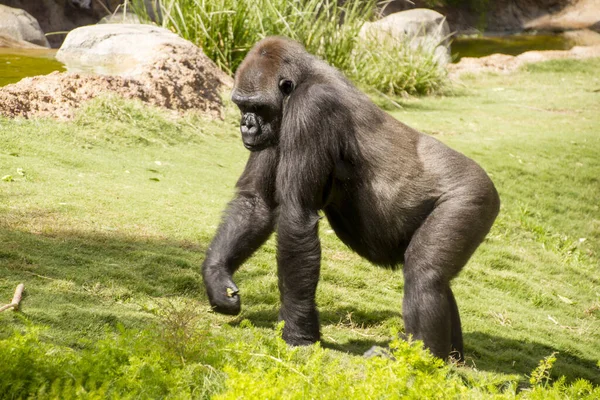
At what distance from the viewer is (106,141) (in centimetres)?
812

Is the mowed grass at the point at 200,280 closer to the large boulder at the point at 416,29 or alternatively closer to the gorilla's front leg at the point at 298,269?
the gorilla's front leg at the point at 298,269

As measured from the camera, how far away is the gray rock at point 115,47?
10.3m

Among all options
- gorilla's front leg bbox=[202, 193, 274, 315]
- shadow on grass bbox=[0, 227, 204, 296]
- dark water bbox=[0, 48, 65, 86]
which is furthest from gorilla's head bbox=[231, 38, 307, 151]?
dark water bbox=[0, 48, 65, 86]

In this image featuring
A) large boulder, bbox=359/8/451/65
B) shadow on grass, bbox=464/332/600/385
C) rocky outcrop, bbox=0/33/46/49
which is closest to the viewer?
shadow on grass, bbox=464/332/600/385

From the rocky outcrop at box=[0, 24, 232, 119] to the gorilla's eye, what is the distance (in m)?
4.29

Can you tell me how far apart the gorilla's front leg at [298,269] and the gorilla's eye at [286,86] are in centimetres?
77

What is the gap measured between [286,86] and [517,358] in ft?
8.49

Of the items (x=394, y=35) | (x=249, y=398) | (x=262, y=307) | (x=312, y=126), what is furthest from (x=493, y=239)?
(x=394, y=35)

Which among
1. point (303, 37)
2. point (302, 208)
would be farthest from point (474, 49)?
point (302, 208)

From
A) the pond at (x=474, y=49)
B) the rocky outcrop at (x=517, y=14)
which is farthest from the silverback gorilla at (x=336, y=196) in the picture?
the rocky outcrop at (x=517, y=14)

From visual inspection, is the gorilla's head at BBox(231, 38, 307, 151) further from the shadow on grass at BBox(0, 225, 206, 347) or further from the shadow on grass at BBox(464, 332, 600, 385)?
the shadow on grass at BBox(464, 332, 600, 385)

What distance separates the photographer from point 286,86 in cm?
455

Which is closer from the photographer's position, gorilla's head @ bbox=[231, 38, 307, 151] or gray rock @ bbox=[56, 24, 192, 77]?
gorilla's head @ bbox=[231, 38, 307, 151]

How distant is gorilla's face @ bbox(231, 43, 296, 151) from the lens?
4523 mm
